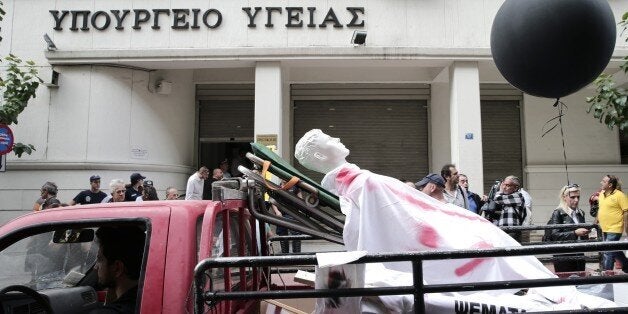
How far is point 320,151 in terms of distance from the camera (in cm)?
288

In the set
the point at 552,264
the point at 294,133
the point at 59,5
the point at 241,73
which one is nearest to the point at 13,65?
the point at 59,5

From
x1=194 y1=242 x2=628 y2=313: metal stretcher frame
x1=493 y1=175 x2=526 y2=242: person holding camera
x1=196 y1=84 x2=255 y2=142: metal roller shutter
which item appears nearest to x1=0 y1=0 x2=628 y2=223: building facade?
x1=196 y1=84 x2=255 y2=142: metal roller shutter

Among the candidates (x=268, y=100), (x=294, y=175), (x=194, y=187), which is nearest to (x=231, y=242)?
(x=294, y=175)

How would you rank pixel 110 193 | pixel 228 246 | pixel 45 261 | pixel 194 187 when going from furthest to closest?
pixel 194 187 < pixel 110 193 < pixel 45 261 < pixel 228 246

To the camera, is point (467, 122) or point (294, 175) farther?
point (467, 122)

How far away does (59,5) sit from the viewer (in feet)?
34.1

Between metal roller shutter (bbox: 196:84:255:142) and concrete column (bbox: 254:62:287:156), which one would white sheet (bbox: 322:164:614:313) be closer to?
concrete column (bbox: 254:62:287:156)

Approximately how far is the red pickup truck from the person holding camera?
469 centimetres

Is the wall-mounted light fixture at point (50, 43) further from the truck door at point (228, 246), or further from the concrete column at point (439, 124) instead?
the truck door at point (228, 246)

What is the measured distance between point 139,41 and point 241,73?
2546 millimetres

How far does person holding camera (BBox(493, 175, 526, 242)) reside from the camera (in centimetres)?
650

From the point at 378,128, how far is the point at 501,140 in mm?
3081

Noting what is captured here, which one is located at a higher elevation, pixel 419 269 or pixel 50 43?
pixel 50 43

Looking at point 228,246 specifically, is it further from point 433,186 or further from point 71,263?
point 433,186
